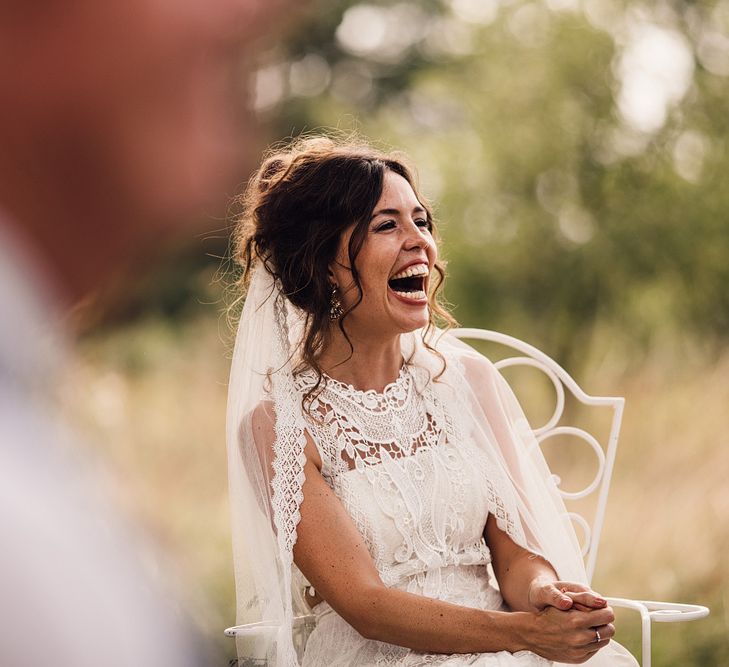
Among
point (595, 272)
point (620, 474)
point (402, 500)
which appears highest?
point (595, 272)

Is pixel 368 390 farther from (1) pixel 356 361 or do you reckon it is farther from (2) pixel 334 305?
(2) pixel 334 305

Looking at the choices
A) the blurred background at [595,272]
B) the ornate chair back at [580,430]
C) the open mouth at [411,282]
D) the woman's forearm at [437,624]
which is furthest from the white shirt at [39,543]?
the blurred background at [595,272]

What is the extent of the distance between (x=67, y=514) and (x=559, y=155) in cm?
718

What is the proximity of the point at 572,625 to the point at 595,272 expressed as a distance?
5360mm

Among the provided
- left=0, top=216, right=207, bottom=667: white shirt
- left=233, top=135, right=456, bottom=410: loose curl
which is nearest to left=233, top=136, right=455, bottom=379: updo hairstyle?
left=233, top=135, right=456, bottom=410: loose curl

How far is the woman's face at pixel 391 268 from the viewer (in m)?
2.49

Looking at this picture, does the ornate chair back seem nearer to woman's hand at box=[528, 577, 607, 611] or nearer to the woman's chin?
the woman's chin

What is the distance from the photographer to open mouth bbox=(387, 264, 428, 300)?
2498mm

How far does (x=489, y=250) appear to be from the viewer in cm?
786

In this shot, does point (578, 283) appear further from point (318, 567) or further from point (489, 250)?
point (318, 567)

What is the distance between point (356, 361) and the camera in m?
2.61

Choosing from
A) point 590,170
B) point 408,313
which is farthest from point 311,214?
point 590,170

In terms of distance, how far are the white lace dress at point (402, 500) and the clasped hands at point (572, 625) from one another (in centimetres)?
9

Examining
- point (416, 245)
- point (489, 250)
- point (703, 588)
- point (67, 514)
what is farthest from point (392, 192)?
point (489, 250)
